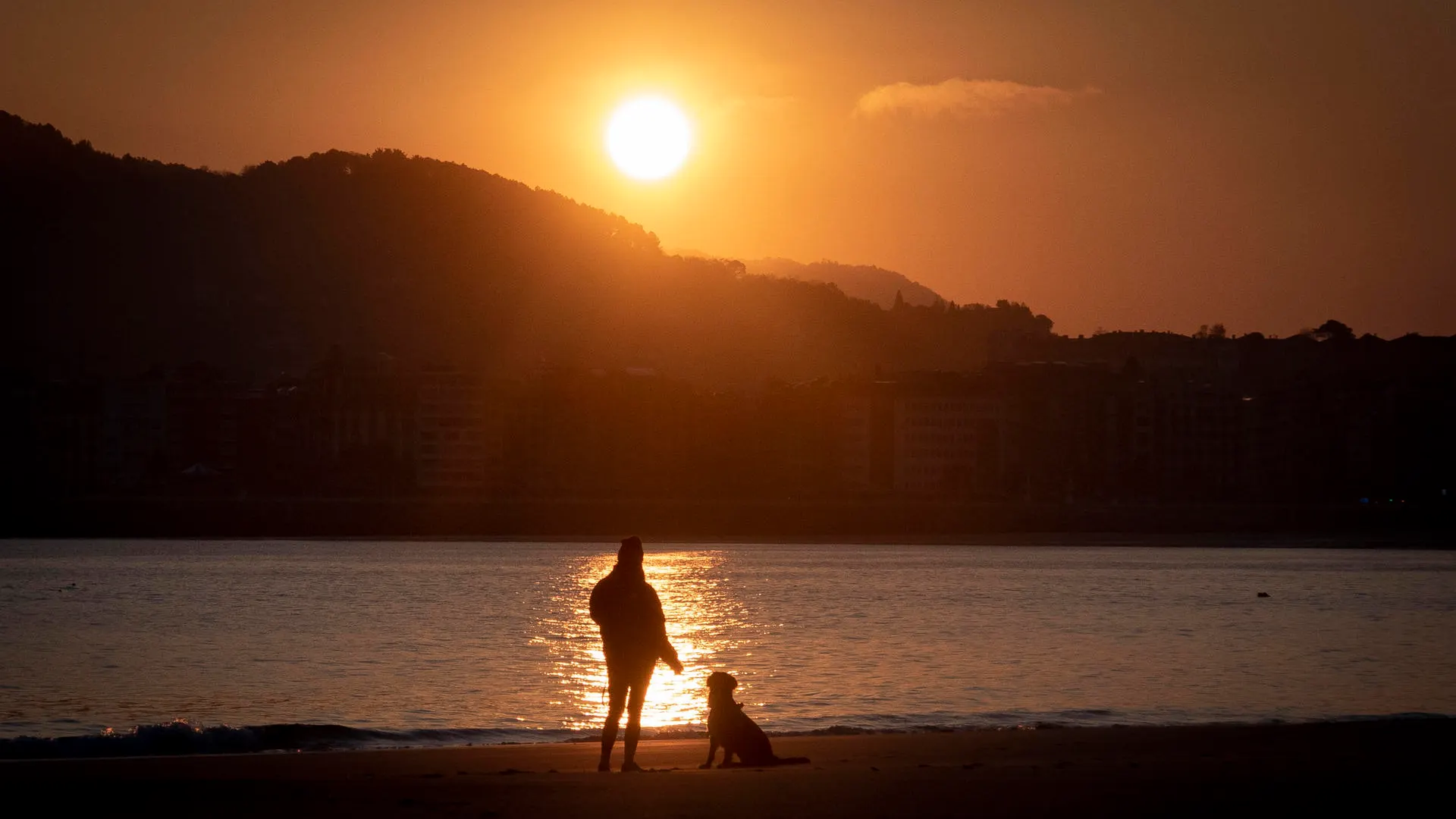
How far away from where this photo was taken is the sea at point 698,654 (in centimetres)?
2188

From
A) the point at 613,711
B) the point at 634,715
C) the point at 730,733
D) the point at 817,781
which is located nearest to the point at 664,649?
the point at 634,715

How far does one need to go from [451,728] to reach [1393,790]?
11759 millimetres

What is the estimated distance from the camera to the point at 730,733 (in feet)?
48.2

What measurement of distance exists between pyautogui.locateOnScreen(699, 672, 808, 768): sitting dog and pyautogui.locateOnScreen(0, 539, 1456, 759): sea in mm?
5194

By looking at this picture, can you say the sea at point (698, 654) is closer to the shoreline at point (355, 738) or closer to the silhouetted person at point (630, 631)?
the shoreline at point (355, 738)

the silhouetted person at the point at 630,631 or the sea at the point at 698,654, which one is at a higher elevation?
the silhouetted person at the point at 630,631

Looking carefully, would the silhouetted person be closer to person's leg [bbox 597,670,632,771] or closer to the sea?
person's leg [bbox 597,670,632,771]

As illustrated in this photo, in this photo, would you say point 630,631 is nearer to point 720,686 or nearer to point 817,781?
point 720,686

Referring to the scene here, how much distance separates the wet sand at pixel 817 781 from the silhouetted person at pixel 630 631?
25.4 inches

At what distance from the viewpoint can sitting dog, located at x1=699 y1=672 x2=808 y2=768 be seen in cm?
1461

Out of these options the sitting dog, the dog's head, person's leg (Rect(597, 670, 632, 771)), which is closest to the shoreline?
the sitting dog

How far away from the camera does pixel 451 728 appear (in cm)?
2094

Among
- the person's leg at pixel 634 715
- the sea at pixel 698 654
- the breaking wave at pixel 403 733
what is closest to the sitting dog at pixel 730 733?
the person's leg at pixel 634 715

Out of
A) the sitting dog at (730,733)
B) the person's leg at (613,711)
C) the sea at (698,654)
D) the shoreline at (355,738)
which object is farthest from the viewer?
the sea at (698,654)
